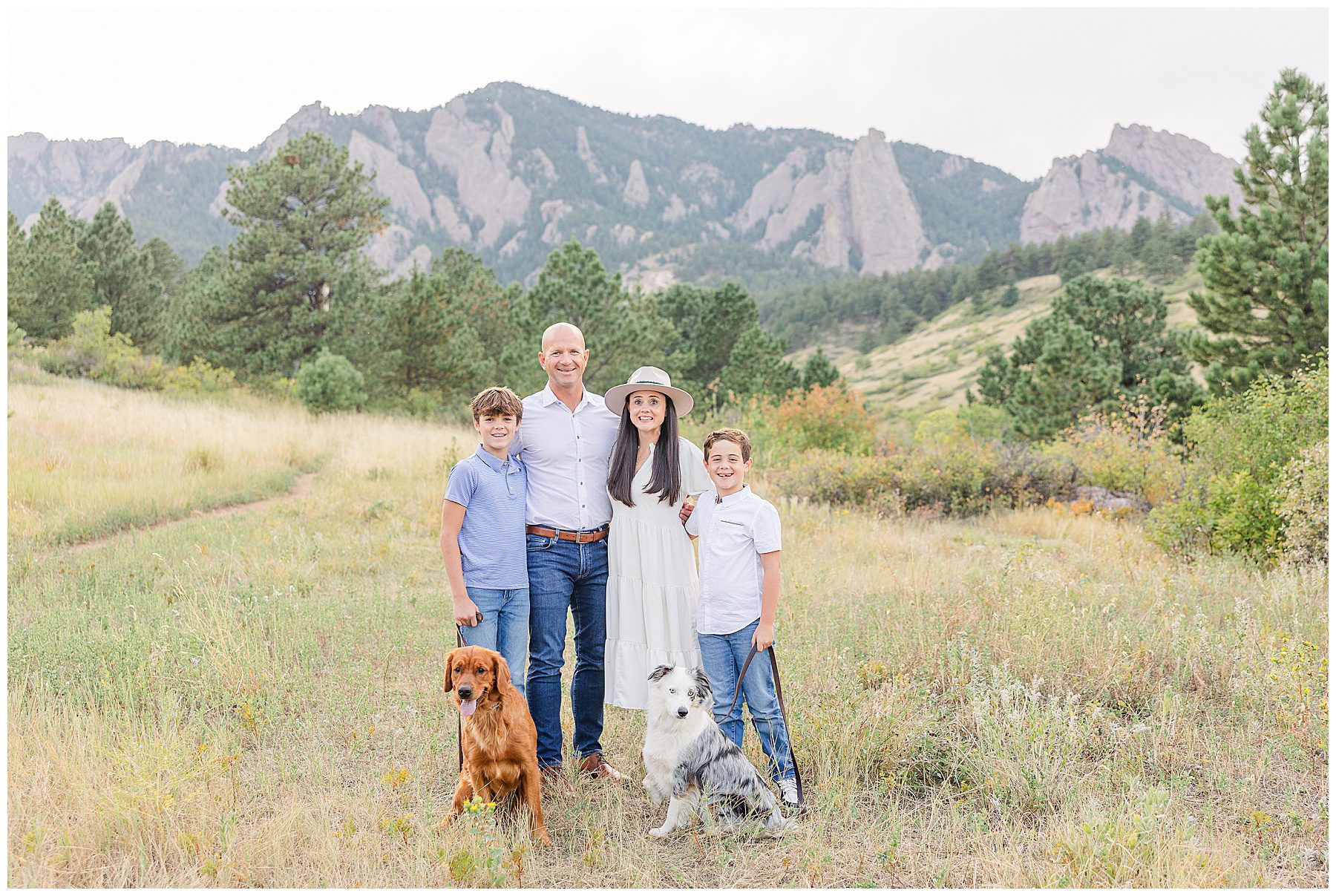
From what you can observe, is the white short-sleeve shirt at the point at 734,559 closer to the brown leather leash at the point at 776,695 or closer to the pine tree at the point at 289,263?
the brown leather leash at the point at 776,695

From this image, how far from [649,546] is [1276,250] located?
64.7 feet

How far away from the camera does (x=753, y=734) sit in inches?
174

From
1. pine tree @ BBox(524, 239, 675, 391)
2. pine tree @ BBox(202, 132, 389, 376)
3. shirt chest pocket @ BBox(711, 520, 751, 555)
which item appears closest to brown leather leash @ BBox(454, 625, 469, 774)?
shirt chest pocket @ BBox(711, 520, 751, 555)

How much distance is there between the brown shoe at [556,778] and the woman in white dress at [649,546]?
1.33 feet

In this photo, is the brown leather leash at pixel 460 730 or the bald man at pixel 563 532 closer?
the brown leather leash at pixel 460 730

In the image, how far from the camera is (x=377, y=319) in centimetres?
2252

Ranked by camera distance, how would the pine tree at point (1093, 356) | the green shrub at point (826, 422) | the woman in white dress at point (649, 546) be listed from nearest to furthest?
the woman in white dress at point (649, 546), the green shrub at point (826, 422), the pine tree at point (1093, 356)

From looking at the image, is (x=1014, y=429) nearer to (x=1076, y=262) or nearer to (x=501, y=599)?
(x=501, y=599)

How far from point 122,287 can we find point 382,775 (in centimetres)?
3131

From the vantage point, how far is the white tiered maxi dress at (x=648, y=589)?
3.89 meters

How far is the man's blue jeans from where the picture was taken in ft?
12.8

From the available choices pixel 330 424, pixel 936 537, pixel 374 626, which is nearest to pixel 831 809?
pixel 374 626

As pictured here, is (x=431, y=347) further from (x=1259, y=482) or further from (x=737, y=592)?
(x=737, y=592)

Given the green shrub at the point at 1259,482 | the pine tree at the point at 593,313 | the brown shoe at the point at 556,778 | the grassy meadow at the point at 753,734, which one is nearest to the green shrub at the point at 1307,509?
the green shrub at the point at 1259,482
